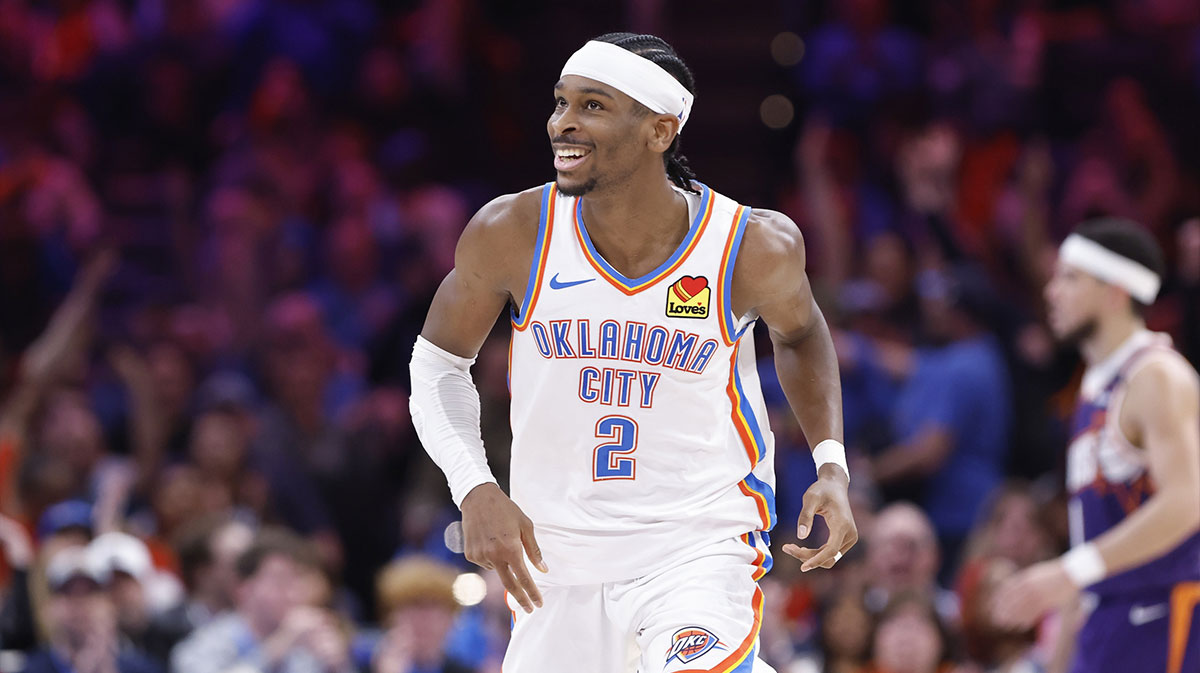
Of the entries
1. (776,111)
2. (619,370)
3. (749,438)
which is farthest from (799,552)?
(776,111)

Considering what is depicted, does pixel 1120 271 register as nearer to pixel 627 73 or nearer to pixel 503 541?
pixel 627 73

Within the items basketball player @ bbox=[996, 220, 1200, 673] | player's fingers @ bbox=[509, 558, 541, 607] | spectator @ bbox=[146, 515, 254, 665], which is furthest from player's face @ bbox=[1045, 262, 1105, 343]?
spectator @ bbox=[146, 515, 254, 665]

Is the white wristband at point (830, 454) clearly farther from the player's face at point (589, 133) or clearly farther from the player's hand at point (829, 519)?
the player's face at point (589, 133)

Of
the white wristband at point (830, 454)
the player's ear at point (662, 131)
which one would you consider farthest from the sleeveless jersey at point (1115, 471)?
the player's ear at point (662, 131)

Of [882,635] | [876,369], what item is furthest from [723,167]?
[882,635]

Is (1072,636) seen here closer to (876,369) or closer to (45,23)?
(876,369)

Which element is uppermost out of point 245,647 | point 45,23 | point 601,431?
point 45,23

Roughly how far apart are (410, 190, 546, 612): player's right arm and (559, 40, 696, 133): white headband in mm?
414

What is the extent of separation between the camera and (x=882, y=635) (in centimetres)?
744

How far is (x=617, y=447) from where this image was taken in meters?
4.54

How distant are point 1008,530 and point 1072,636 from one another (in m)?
1.90

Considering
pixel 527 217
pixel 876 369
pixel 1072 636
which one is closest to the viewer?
pixel 527 217

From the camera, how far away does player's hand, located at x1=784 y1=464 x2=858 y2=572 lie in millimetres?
4207

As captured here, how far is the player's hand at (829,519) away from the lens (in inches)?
166
